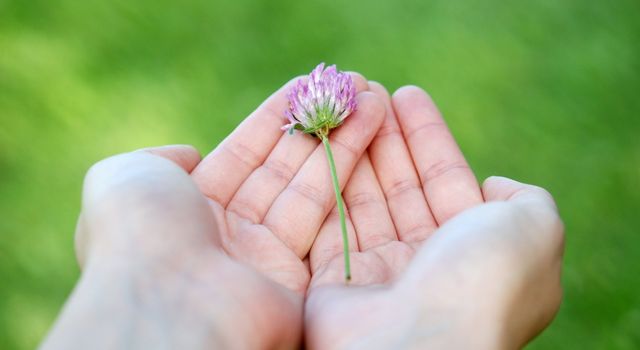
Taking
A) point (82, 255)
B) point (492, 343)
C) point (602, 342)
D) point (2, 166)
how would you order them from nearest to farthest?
point (492, 343)
point (82, 255)
point (602, 342)
point (2, 166)

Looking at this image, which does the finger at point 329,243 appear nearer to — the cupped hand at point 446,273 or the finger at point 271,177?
the cupped hand at point 446,273

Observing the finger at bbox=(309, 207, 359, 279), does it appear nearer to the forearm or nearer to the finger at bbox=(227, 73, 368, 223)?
the finger at bbox=(227, 73, 368, 223)

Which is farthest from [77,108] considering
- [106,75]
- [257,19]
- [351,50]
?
[351,50]

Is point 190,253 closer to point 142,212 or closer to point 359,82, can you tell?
point 142,212

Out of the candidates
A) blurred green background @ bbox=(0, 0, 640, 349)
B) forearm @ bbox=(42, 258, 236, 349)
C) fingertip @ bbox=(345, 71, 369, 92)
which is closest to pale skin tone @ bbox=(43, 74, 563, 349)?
forearm @ bbox=(42, 258, 236, 349)

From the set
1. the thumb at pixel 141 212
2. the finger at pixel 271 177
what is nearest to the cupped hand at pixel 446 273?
the finger at pixel 271 177

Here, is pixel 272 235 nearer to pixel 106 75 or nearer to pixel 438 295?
pixel 438 295

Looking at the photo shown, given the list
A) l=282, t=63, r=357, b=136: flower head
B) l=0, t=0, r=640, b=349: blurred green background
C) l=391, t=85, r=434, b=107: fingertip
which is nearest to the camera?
l=282, t=63, r=357, b=136: flower head
